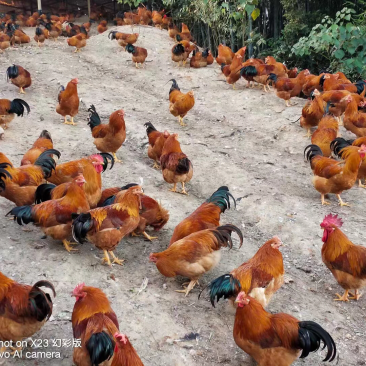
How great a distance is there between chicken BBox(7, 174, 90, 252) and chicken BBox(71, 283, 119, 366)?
148cm

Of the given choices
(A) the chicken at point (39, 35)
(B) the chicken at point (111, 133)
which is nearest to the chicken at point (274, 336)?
(B) the chicken at point (111, 133)

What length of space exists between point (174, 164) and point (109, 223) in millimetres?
2244

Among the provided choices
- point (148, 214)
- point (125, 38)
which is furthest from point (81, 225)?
point (125, 38)

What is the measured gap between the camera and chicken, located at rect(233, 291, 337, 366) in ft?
10.6

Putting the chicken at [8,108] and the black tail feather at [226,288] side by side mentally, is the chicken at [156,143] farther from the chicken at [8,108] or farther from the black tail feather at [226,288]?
the black tail feather at [226,288]

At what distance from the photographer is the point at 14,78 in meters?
10.5

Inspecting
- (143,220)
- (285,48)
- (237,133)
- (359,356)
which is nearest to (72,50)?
(285,48)

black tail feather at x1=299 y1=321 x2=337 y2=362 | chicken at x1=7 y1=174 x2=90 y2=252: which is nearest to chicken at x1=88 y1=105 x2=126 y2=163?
chicken at x1=7 y1=174 x2=90 y2=252

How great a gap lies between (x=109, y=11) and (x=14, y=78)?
16872mm

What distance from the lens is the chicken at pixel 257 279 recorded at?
12.7 ft

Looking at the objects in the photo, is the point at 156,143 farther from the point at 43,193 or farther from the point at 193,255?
the point at 193,255

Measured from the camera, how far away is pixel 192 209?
6418 millimetres

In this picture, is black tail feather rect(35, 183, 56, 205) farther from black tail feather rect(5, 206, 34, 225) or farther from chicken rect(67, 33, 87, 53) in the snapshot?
chicken rect(67, 33, 87, 53)

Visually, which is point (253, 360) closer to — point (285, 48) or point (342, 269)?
point (342, 269)
